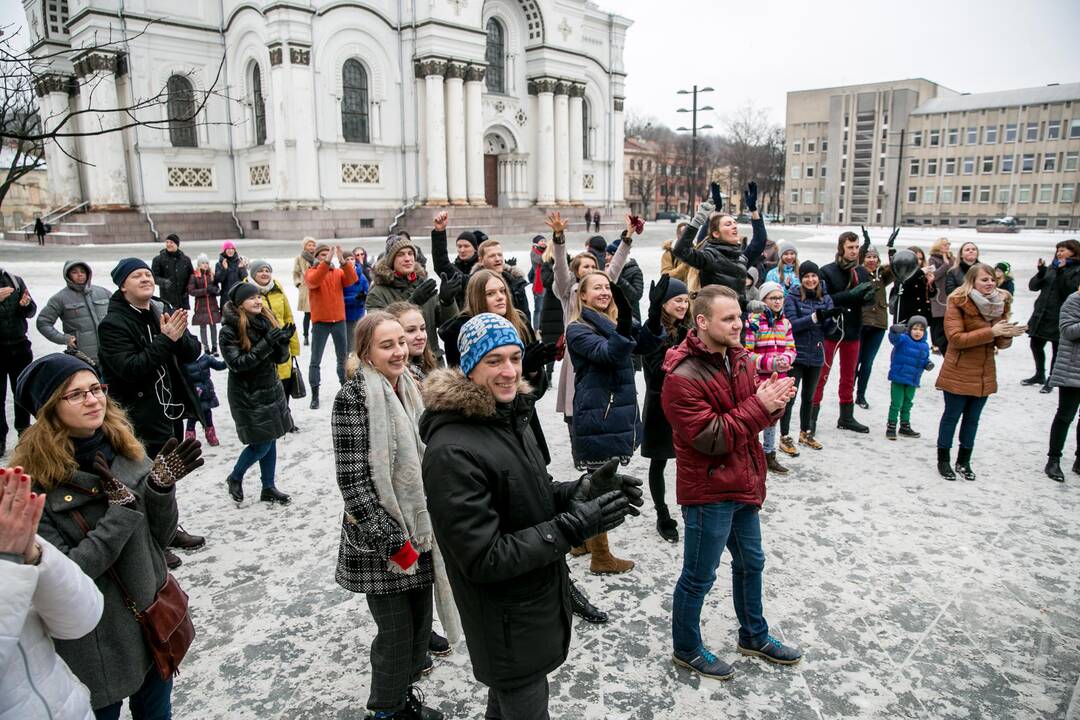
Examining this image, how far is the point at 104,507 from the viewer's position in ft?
7.79

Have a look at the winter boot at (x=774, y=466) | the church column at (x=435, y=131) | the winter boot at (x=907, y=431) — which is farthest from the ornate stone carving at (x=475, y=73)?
the winter boot at (x=774, y=466)

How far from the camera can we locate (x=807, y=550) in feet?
15.8

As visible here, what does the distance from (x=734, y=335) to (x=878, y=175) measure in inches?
3227

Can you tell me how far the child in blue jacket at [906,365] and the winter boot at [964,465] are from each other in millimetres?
986

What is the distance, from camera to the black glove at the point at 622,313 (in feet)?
14.5

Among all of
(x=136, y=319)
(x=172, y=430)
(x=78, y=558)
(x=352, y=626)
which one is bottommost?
(x=352, y=626)

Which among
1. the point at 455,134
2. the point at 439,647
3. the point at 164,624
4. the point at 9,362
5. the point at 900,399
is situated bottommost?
the point at 439,647

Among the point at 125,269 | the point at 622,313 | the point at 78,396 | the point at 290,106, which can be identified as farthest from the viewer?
the point at 290,106

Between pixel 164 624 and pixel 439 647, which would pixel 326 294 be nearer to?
pixel 439 647

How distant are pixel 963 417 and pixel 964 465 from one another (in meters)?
0.47

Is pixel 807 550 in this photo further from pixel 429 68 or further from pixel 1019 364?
pixel 429 68

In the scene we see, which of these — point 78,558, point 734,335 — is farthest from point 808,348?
point 78,558

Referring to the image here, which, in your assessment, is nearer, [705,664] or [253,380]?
[705,664]

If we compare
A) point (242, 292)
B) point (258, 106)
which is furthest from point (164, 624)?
point (258, 106)
